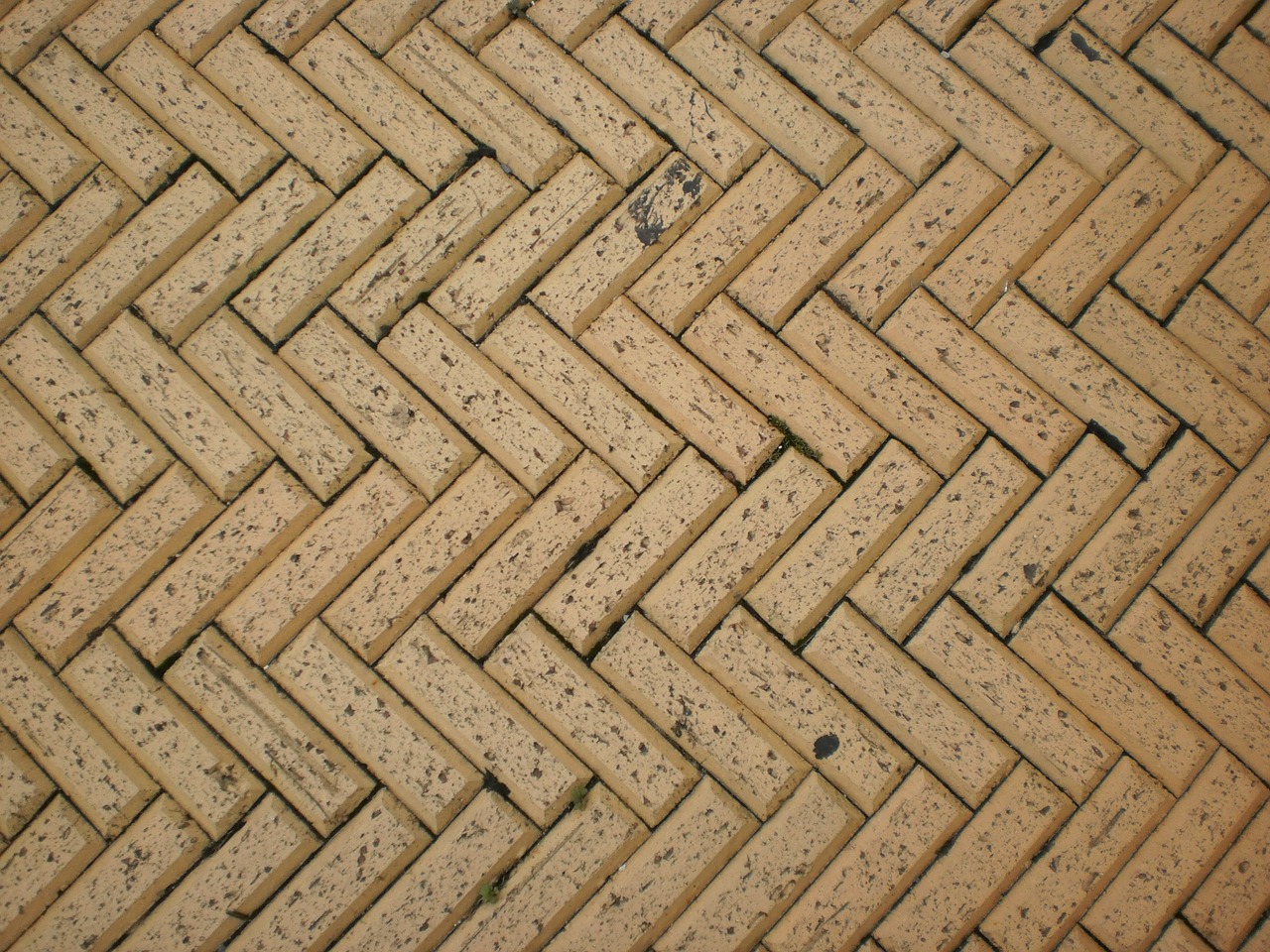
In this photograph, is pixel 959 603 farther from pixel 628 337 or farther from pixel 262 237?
pixel 262 237

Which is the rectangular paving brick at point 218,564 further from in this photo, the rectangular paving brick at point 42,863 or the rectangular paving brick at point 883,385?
the rectangular paving brick at point 883,385

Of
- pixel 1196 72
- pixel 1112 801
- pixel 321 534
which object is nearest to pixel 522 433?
pixel 321 534

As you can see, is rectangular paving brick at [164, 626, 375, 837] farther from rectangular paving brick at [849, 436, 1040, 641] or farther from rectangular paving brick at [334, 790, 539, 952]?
rectangular paving brick at [849, 436, 1040, 641]

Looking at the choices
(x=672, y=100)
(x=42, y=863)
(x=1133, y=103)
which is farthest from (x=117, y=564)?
(x=1133, y=103)

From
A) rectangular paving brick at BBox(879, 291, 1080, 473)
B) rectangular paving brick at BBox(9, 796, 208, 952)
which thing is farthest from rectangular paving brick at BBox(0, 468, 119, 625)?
rectangular paving brick at BBox(879, 291, 1080, 473)

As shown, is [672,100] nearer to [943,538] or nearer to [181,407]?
[943,538]

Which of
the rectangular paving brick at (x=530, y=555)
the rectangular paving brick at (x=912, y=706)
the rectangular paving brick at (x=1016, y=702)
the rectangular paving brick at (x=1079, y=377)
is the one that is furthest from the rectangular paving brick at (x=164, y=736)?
the rectangular paving brick at (x=1079, y=377)

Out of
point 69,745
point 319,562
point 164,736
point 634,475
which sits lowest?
point 69,745
